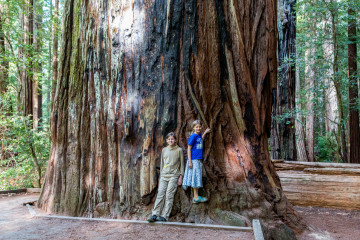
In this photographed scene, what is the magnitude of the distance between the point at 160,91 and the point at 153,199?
1742mm

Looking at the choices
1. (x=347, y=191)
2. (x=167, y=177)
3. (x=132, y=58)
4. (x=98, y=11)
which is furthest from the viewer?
(x=347, y=191)

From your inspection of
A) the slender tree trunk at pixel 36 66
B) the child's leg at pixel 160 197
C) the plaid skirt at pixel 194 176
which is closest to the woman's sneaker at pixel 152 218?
the child's leg at pixel 160 197

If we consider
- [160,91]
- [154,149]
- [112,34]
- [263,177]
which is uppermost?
[112,34]

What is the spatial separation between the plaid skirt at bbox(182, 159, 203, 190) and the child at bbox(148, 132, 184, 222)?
4.7 inches

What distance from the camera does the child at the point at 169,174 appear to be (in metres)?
4.64

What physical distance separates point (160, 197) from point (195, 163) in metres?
0.75

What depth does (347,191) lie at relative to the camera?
6.70 meters

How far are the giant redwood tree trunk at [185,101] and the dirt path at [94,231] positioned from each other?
489 mm

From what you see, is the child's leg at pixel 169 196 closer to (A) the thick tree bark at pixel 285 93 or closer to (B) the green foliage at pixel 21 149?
(A) the thick tree bark at pixel 285 93

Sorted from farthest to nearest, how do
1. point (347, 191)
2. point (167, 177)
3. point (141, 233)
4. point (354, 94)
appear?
1. point (354, 94)
2. point (347, 191)
3. point (167, 177)
4. point (141, 233)

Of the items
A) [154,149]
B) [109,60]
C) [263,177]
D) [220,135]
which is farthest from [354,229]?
[109,60]

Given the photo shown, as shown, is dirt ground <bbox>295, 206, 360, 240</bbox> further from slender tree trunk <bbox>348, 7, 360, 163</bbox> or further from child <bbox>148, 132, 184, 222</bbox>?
slender tree trunk <bbox>348, 7, 360, 163</bbox>

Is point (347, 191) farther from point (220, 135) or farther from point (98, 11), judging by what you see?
point (98, 11)

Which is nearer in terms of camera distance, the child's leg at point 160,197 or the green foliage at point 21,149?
the child's leg at point 160,197
